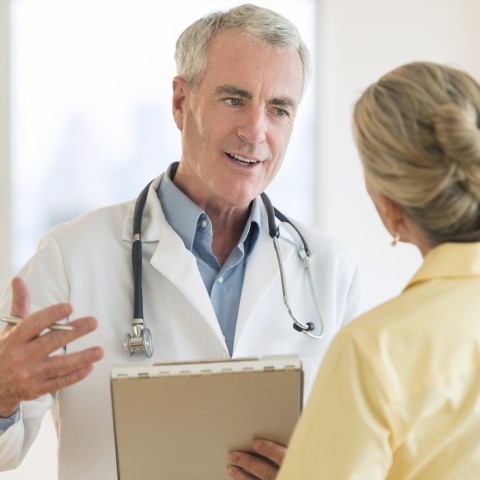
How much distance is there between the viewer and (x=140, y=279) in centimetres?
161

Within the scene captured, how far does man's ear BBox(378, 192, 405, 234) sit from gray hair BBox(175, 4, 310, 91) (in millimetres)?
757

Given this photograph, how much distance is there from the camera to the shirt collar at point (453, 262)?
1043 millimetres

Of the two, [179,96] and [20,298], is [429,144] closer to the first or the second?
[20,298]

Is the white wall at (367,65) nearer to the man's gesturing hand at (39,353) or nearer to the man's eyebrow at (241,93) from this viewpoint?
the man's eyebrow at (241,93)

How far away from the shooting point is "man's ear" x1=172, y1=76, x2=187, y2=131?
1.86m

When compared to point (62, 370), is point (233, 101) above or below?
above

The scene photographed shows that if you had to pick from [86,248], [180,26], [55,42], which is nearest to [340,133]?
[180,26]

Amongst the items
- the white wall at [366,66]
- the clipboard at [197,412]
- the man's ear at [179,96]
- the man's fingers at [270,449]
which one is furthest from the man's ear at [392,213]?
the white wall at [366,66]

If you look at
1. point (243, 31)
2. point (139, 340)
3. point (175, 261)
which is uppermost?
point (243, 31)

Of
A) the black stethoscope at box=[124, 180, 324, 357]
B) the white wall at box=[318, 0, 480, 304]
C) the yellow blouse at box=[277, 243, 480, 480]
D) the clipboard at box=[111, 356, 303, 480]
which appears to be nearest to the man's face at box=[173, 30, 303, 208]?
the black stethoscope at box=[124, 180, 324, 357]

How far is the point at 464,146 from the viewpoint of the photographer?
1.01 meters

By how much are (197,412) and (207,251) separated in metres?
0.55

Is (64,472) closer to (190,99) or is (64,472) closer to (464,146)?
(190,99)

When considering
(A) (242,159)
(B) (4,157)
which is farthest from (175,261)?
(B) (4,157)
